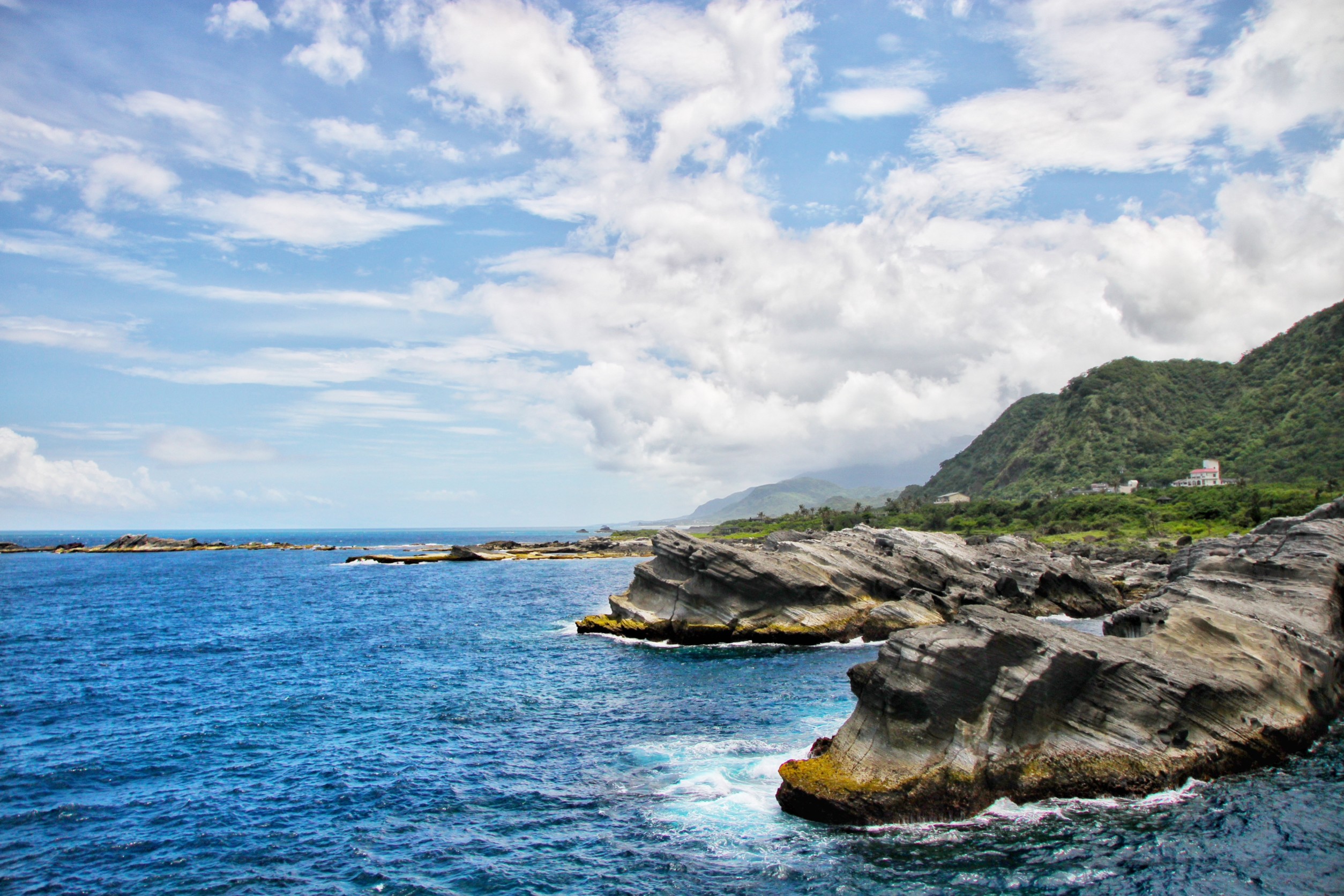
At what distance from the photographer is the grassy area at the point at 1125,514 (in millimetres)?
109250

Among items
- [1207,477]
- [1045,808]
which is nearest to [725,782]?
[1045,808]

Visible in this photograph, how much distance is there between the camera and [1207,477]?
163 metres

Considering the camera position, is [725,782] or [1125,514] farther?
[1125,514]

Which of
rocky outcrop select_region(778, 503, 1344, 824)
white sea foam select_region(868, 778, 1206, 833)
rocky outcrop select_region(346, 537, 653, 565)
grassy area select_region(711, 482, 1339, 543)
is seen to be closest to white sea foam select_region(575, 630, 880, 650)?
rocky outcrop select_region(778, 503, 1344, 824)

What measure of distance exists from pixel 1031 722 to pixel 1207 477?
167469 millimetres

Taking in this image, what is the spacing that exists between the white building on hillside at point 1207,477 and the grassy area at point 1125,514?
58.0ft

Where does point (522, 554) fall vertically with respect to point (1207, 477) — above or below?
below

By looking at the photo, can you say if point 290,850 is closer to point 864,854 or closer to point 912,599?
point 864,854

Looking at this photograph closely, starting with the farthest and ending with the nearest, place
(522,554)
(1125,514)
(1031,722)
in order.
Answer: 1. (522,554)
2. (1125,514)
3. (1031,722)

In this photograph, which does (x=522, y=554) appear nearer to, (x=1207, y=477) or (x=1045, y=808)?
(x=1207, y=477)

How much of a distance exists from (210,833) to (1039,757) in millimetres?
29445

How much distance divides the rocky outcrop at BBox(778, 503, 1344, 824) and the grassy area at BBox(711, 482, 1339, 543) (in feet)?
288

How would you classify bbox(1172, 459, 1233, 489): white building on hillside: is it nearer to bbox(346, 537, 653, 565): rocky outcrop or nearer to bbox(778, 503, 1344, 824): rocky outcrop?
bbox(346, 537, 653, 565): rocky outcrop

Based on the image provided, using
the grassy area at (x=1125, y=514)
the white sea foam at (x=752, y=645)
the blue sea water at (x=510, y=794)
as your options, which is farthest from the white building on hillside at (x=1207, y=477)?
the blue sea water at (x=510, y=794)
